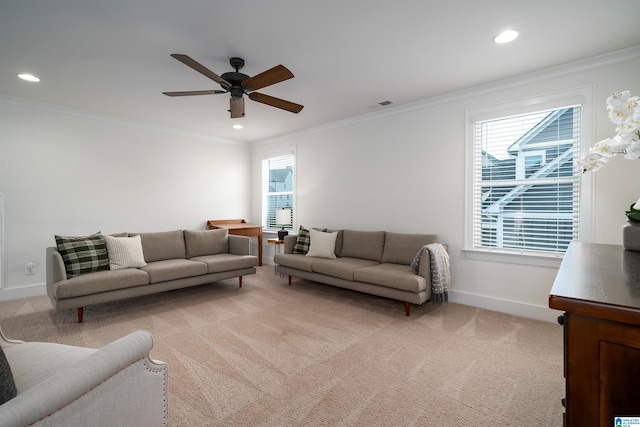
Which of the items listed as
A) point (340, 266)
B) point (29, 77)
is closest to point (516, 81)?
point (340, 266)

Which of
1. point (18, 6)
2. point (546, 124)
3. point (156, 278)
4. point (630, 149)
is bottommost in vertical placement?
point (156, 278)

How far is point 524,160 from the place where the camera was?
3.36m

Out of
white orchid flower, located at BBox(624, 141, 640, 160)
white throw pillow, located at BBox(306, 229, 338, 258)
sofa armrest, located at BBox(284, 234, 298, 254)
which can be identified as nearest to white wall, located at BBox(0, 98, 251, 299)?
sofa armrest, located at BBox(284, 234, 298, 254)

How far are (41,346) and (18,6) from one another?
→ 7.86 ft

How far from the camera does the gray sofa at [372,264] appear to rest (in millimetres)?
3307

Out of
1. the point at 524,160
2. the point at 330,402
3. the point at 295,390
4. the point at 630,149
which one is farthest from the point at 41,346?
the point at 524,160

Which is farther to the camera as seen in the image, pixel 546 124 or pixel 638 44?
pixel 546 124

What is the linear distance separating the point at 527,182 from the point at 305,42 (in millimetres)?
2786

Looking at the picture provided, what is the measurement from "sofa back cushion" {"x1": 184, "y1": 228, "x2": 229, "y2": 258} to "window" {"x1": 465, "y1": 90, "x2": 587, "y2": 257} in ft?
11.8

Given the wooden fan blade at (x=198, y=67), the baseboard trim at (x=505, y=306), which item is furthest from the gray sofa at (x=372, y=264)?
the wooden fan blade at (x=198, y=67)

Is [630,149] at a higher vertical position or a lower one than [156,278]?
higher

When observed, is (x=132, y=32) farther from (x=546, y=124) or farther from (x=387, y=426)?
(x=546, y=124)

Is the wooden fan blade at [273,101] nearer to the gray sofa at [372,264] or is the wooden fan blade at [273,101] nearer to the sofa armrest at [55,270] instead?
the gray sofa at [372,264]

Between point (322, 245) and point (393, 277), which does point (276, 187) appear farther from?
point (393, 277)
